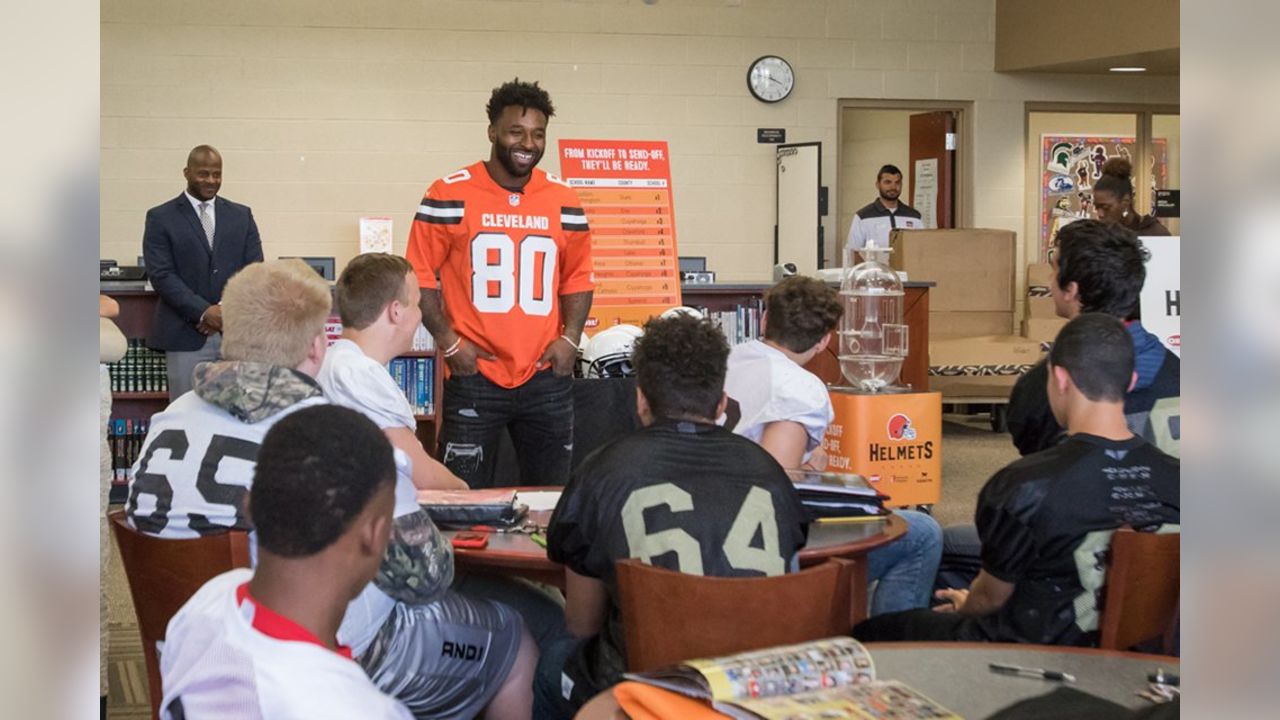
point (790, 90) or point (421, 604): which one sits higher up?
point (790, 90)

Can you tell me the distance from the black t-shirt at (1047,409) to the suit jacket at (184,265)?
13.5ft

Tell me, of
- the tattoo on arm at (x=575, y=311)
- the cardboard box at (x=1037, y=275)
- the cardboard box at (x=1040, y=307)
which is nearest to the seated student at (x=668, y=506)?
the tattoo on arm at (x=575, y=311)

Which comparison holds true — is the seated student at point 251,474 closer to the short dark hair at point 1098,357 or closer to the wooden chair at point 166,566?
the wooden chair at point 166,566

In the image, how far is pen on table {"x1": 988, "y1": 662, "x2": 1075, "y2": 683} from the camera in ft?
5.17

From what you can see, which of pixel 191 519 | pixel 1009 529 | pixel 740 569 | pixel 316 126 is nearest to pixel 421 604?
pixel 191 519

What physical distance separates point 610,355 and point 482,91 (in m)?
5.22

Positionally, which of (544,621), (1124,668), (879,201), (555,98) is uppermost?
(555,98)

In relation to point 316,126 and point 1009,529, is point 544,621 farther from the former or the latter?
point 316,126

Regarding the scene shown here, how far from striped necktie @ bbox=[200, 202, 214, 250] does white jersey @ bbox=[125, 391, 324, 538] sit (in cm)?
441

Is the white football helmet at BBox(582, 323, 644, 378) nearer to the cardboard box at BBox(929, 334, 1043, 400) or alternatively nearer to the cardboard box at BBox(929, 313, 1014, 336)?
the cardboard box at BBox(929, 334, 1043, 400)
